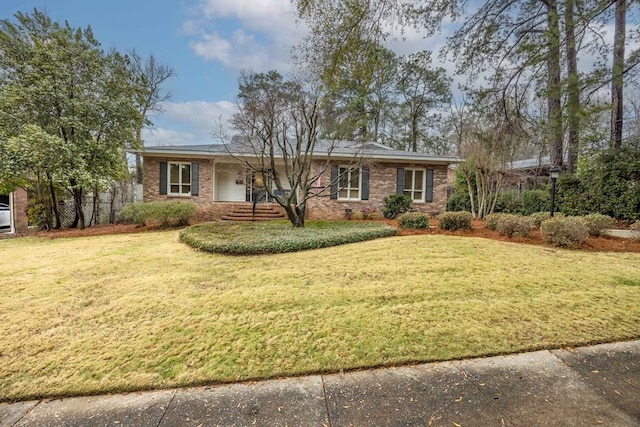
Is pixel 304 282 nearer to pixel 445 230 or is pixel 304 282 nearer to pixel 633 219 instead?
pixel 445 230

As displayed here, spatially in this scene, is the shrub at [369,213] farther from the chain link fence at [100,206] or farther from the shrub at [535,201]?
the chain link fence at [100,206]

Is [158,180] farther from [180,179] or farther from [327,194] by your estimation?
[327,194]

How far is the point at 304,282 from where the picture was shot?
425 cm

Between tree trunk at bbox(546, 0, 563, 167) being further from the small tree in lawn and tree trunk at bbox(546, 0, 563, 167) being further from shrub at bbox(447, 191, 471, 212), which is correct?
shrub at bbox(447, 191, 471, 212)

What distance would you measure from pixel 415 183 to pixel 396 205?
2.17 m

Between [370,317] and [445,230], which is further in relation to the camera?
[445,230]

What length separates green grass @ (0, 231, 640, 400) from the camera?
94.1 inches

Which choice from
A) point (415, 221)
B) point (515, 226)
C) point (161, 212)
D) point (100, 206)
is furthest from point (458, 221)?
point (100, 206)

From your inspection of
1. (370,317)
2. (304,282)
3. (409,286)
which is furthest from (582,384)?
(304,282)

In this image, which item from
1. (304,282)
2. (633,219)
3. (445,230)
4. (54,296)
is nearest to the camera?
(54,296)

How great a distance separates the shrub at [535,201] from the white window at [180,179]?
48.1ft

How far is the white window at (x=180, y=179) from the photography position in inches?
506

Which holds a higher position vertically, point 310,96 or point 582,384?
point 310,96

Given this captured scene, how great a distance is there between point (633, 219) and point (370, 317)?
11.1m
